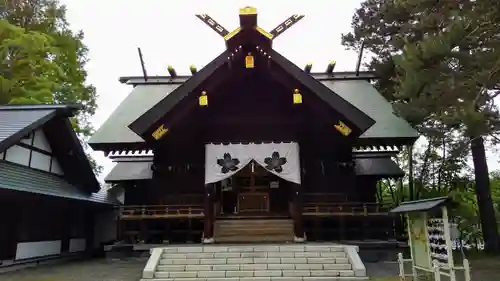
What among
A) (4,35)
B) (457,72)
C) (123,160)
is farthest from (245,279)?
(4,35)

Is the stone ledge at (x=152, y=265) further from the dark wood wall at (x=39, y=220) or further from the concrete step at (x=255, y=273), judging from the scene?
the dark wood wall at (x=39, y=220)

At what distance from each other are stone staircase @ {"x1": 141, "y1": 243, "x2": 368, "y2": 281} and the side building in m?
4.03

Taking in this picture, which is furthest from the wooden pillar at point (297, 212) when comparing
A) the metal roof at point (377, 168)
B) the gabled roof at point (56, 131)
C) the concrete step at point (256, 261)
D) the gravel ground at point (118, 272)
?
the gabled roof at point (56, 131)

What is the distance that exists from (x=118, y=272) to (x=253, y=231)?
367cm

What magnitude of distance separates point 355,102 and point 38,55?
476 inches

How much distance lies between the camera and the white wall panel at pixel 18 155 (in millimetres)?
10530

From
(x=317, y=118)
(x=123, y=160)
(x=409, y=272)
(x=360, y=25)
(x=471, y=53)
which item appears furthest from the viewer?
(x=360, y=25)

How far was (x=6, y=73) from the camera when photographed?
15.1m

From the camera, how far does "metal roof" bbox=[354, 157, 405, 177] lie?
42.8 feet

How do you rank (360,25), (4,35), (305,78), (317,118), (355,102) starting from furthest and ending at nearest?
(360,25), (4,35), (355,102), (317,118), (305,78)

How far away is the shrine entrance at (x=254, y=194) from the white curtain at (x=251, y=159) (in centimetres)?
175

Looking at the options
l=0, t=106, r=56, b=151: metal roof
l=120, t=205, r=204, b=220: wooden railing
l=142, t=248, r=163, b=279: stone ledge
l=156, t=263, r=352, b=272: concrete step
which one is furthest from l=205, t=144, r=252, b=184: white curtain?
l=0, t=106, r=56, b=151: metal roof

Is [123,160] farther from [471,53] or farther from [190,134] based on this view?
[471,53]

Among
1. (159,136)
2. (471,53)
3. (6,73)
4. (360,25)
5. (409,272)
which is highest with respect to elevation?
(360,25)
